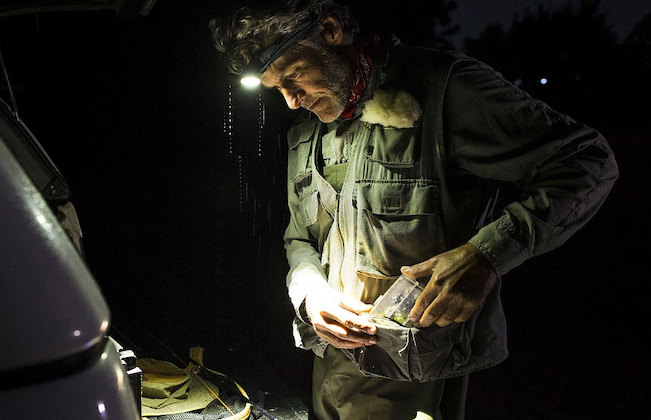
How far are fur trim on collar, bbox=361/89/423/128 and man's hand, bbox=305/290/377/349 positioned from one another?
27.0 inches

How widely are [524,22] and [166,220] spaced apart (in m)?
2.97

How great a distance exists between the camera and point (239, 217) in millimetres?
3949

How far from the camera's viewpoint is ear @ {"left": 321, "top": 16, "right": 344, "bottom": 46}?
1913 millimetres

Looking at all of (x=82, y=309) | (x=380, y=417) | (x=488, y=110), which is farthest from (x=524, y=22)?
(x=82, y=309)

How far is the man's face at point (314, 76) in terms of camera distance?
76.8 inches

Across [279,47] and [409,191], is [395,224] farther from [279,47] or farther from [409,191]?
[279,47]

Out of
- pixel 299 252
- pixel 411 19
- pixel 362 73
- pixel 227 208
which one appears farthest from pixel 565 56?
pixel 227 208

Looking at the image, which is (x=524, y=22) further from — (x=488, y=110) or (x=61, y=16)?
(x=61, y=16)

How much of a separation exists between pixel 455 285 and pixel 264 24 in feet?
3.93

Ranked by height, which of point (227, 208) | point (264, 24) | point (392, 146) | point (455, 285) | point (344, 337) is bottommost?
point (227, 208)

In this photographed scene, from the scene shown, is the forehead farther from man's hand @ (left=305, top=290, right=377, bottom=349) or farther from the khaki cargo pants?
the khaki cargo pants

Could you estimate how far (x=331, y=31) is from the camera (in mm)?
1929

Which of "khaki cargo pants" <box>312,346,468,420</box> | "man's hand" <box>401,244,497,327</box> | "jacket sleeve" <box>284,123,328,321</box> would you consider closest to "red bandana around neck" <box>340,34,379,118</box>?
→ "jacket sleeve" <box>284,123,328,321</box>

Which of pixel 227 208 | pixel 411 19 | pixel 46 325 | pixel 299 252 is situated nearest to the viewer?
pixel 46 325
